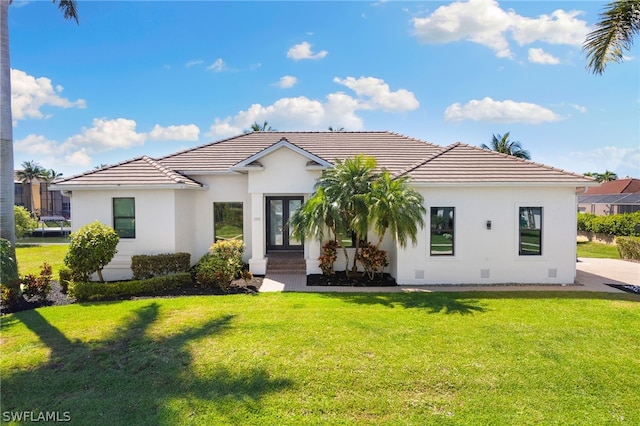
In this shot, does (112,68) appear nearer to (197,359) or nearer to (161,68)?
(161,68)

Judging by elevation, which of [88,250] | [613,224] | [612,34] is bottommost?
[613,224]

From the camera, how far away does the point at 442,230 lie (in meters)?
13.5

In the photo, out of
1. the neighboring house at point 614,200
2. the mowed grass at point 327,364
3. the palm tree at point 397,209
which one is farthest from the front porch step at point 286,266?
the neighboring house at point 614,200

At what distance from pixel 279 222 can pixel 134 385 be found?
41.1ft

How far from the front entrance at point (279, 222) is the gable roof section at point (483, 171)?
6.82 meters

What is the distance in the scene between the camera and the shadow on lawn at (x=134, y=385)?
205 inches

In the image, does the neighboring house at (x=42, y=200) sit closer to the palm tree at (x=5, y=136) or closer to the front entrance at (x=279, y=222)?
the palm tree at (x=5, y=136)

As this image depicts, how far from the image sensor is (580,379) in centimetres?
611

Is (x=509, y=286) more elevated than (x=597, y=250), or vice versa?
(x=509, y=286)

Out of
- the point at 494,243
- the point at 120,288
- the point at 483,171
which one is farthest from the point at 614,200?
the point at 120,288

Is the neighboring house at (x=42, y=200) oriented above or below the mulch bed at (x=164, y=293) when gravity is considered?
above

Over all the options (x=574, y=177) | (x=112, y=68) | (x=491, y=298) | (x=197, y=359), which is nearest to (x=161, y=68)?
(x=112, y=68)

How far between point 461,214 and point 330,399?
10.1 meters

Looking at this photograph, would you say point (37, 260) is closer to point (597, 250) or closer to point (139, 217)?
point (139, 217)
